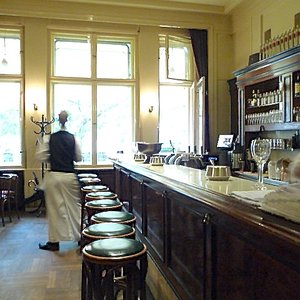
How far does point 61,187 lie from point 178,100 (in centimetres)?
420

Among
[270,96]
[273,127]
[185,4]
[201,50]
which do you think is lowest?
[273,127]

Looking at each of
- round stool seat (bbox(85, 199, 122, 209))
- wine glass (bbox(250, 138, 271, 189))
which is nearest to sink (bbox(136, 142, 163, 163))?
round stool seat (bbox(85, 199, 122, 209))

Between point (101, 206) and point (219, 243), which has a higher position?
point (219, 243)

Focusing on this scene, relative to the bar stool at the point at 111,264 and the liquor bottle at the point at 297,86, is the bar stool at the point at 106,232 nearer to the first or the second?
the bar stool at the point at 111,264

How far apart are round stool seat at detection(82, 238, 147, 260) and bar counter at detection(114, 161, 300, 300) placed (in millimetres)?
318

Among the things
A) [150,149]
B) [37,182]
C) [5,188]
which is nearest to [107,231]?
[150,149]

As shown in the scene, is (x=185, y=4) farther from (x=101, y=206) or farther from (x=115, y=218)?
(x=115, y=218)

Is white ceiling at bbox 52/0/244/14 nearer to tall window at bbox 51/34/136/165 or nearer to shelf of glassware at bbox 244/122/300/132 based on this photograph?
tall window at bbox 51/34/136/165

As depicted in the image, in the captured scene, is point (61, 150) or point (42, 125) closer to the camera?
point (61, 150)

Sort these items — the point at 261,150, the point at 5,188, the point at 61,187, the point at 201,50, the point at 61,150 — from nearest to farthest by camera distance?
the point at 261,150 → the point at 61,150 → the point at 61,187 → the point at 5,188 → the point at 201,50

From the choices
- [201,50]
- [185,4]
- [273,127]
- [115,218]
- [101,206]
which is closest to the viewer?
[115,218]

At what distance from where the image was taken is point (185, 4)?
294 inches

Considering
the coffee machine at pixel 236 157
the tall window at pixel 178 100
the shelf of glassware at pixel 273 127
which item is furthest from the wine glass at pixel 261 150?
the tall window at pixel 178 100

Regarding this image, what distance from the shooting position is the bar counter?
1113 mm
